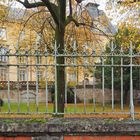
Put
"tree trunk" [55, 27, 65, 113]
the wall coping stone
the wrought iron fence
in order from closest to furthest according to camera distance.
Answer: the wall coping stone < the wrought iron fence < "tree trunk" [55, 27, 65, 113]

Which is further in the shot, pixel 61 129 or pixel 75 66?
pixel 75 66

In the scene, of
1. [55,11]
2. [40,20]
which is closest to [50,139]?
[55,11]

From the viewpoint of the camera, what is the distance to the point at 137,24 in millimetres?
18422

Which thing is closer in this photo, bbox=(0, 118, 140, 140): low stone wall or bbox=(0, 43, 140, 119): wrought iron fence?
bbox=(0, 118, 140, 140): low stone wall

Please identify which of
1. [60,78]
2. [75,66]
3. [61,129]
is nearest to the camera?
[61,129]

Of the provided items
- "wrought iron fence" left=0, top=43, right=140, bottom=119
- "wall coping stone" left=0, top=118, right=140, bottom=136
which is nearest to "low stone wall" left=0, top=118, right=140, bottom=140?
"wall coping stone" left=0, top=118, right=140, bottom=136

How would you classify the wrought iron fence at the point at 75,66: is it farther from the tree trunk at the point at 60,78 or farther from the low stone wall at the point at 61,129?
the low stone wall at the point at 61,129

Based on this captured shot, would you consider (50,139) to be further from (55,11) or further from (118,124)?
(55,11)

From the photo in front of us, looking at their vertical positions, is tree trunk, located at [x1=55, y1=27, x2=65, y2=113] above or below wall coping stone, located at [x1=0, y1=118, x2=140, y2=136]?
above

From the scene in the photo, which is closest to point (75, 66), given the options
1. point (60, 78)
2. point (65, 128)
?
point (65, 128)

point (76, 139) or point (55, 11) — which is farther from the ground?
point (55, 11)

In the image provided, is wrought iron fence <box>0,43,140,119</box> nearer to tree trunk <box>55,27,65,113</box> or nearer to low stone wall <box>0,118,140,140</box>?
tree trunk <box>55,27,65,113</box>

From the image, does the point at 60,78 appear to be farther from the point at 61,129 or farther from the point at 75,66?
the point at 61,129

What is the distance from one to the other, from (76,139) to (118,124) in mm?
676
